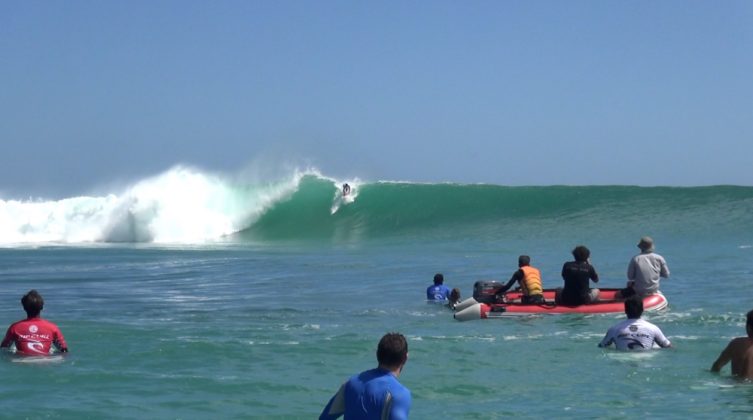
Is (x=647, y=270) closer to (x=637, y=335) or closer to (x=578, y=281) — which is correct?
(x=578, y=281)

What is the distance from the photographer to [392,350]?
5453 mm

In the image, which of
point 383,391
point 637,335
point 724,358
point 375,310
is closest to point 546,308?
point 375,310

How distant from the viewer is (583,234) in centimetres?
3472

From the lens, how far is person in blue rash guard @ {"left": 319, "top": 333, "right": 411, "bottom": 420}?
213 inches

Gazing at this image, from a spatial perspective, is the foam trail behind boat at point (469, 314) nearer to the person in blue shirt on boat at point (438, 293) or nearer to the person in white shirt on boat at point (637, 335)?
the person in blue shirt on boat at point (438, 293)

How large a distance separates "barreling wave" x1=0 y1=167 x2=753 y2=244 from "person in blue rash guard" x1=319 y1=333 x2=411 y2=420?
101 ft

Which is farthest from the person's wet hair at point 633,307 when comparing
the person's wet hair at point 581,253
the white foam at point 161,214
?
the white foam at point 161,214

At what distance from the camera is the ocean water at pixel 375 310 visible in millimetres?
9367

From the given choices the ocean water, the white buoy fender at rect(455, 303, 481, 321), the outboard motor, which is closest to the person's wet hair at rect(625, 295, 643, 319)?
the ocean water

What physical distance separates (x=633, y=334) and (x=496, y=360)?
142cm

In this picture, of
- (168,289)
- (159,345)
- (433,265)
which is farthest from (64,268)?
(159,345)

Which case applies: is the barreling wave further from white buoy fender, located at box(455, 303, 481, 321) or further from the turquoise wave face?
white buoy fender, located at box(455, 303, 481, 321)

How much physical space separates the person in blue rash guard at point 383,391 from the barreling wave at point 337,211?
101ft

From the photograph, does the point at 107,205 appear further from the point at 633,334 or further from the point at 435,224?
the point at 633,334
